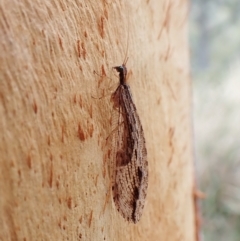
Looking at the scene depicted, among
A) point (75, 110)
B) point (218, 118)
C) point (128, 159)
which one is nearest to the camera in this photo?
point (75, 110)

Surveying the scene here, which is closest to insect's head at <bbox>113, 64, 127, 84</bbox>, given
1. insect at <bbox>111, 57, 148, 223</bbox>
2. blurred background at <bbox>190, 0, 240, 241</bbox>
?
insect at <bbox>111, 57, 148, 223</bbox>

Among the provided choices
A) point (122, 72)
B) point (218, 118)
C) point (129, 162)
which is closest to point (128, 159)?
point (129, 162)

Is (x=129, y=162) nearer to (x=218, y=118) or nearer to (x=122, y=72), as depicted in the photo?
(x=122, y=72)

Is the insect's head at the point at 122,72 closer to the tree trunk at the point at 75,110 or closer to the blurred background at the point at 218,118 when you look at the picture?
the tree trunk at the point at 75,110

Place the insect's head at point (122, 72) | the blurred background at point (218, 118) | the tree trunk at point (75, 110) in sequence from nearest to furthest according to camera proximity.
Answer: the tree trunk at point (75, 110), the insect's head at point (122, 72), the blurred background at point (218, 118)

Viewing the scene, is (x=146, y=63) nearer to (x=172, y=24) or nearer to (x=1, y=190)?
(x=172, y=24)

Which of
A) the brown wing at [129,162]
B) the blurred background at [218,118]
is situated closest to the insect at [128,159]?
the brown wing at [129,162]

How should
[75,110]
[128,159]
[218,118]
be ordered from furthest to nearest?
[218,118] → [128,159] → [75,110]
